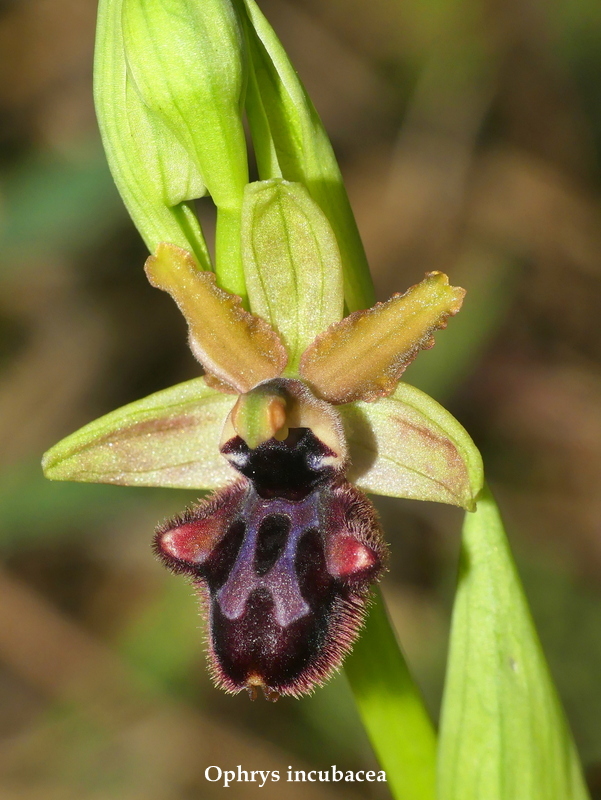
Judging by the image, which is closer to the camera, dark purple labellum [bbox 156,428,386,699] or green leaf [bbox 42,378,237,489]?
dark purple labellum [bbox 156,428,386,699]

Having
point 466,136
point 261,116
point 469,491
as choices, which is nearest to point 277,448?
point 469,491

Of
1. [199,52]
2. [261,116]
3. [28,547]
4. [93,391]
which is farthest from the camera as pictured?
[93,391]

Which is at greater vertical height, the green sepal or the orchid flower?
the green sepal

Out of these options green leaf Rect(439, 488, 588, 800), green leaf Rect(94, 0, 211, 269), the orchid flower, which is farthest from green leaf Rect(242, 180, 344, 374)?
green leaf Rect(439, 488, 588, 800)

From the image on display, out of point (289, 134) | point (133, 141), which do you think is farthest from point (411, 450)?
point (133, 141)

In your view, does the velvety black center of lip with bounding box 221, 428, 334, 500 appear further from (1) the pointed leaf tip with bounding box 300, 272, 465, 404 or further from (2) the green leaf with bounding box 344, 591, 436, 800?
(2) the green leaf with bounding box 344, 591, 436, 800

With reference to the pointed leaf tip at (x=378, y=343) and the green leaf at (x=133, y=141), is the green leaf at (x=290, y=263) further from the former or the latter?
the green leaf at (x=133, y=141)

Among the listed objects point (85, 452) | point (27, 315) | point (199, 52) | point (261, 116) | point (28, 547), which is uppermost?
point (199, 52)

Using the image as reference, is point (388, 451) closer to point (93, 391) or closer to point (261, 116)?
point (261, 116)
